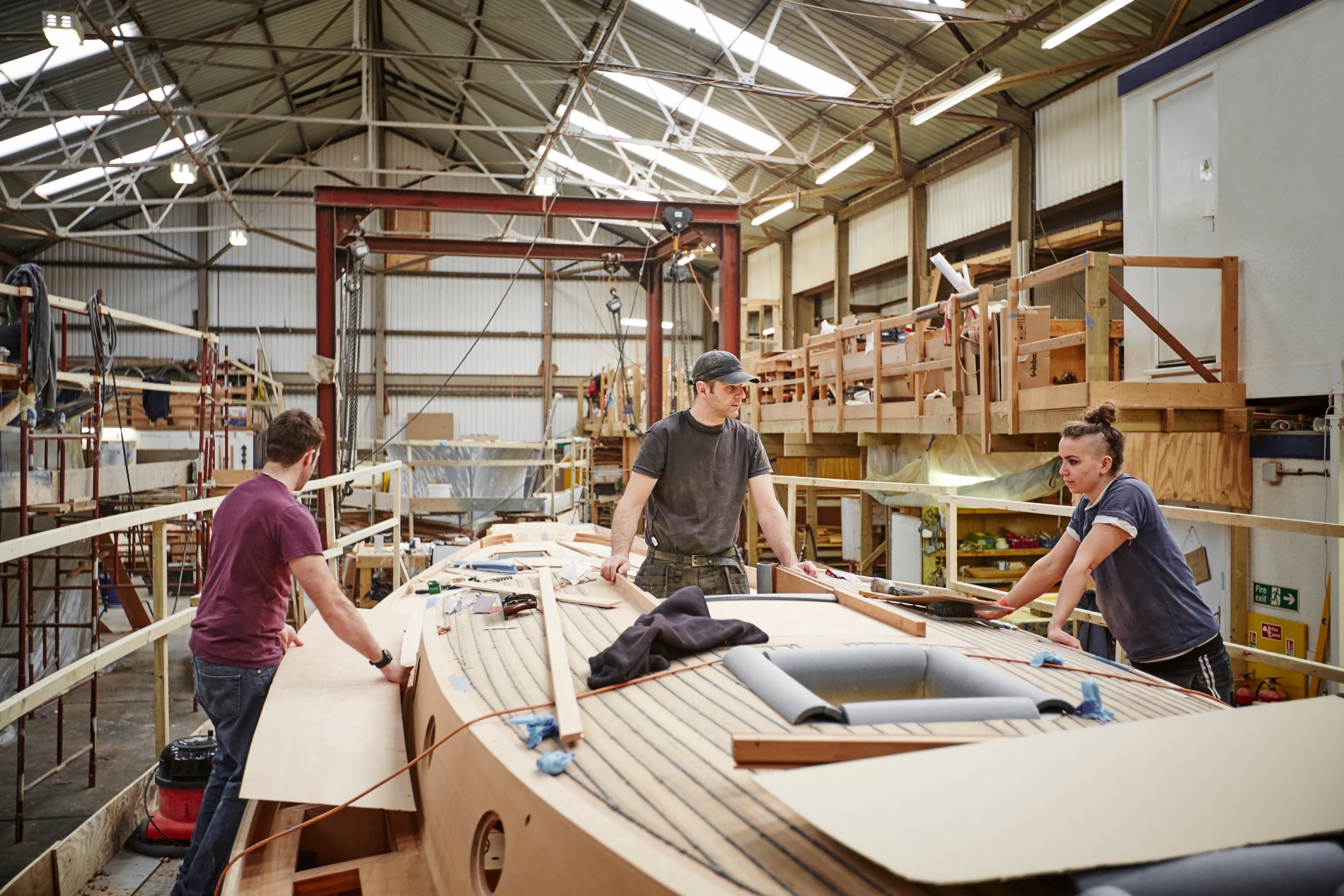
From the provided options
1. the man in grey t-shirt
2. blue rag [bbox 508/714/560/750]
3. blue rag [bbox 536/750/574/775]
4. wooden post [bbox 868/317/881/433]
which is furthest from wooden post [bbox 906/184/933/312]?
blue rag [bbox 536/750/574/775]

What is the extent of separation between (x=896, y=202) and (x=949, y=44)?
5800 millimetres

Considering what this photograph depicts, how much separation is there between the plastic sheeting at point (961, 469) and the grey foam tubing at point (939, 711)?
21.6 ft

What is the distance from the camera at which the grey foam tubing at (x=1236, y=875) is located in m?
1.44

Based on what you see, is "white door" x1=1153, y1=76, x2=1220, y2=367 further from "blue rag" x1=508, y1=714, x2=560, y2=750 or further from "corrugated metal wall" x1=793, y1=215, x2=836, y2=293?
"corrugated metal wall" x1=793, y1=215, x2=836, y2=293

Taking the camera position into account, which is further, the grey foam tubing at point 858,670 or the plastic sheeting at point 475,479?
the plastic sheeting at point 475,479

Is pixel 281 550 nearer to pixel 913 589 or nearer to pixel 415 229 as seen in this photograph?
pixel 913 589

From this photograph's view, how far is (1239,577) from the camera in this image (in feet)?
26.8

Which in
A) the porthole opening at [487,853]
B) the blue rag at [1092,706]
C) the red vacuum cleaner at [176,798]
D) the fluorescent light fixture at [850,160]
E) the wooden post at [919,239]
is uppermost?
the fluorescent light fixture at [850,160]

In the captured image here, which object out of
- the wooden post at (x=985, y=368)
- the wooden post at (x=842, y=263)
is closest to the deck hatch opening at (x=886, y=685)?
the wooden post at (x=985, y=368)

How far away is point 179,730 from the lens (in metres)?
8.31

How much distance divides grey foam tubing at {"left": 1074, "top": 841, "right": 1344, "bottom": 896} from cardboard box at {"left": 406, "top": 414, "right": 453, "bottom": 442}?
25.3 meters

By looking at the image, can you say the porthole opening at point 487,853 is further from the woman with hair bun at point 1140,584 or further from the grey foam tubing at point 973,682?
the woman with hair bun at point 1140,584

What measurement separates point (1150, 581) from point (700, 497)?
2.01 meters

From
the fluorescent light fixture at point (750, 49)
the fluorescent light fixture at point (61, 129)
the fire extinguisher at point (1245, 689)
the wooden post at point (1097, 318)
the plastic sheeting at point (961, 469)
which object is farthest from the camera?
the fluorescent light fixture at point (61, 129)
